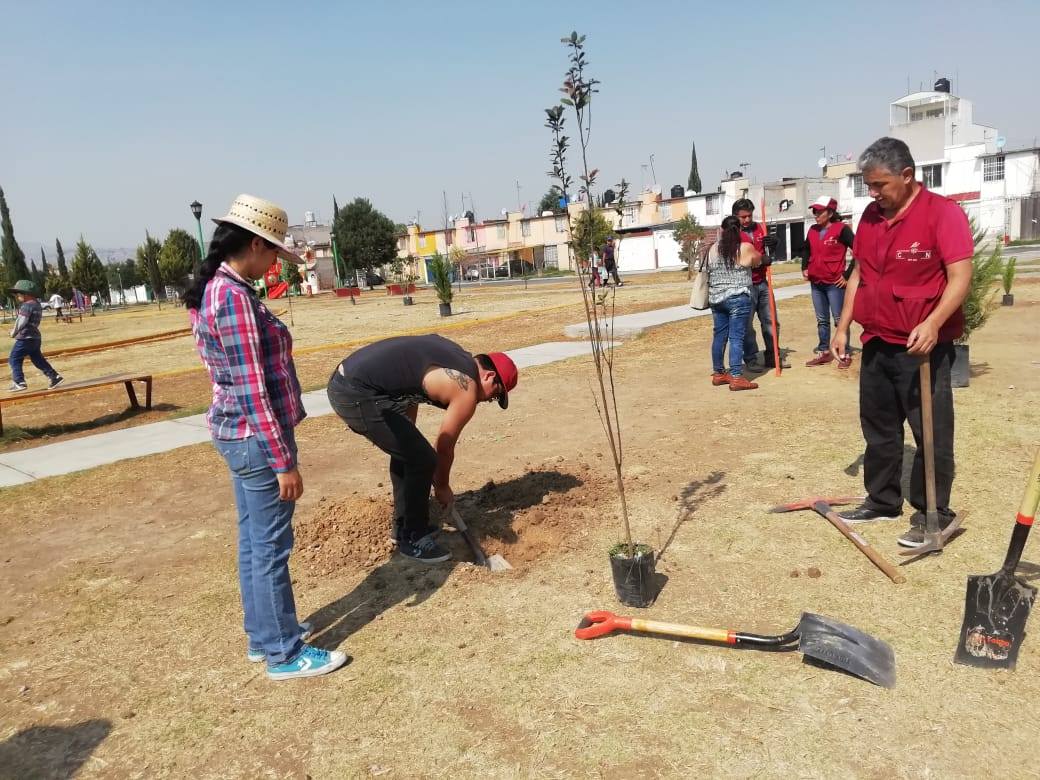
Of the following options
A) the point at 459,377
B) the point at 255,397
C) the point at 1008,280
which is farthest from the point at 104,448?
the point at 1008,280

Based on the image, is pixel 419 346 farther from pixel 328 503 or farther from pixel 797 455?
pixel 797 455

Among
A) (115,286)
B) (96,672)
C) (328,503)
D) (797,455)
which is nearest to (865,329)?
(797,455)

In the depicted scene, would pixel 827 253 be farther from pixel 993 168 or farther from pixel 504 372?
pixel 993 168

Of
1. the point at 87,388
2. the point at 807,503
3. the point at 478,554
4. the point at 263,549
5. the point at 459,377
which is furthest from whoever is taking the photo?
the point at 87,388

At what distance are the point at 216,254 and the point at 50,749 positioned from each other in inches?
77.3

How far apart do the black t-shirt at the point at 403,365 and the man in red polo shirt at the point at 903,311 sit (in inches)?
83.9

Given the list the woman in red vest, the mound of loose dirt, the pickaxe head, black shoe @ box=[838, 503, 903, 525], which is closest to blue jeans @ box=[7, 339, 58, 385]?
the mound of loose dirt

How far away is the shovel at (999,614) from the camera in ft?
9.21

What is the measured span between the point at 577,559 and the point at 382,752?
65.6 inches

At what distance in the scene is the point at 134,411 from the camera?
9.62 meters

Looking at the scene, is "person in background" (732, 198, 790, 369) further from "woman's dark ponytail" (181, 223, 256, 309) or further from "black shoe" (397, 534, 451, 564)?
"woman's dark ponytail" (181, 223, 256, 309)

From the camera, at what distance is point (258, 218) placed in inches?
112

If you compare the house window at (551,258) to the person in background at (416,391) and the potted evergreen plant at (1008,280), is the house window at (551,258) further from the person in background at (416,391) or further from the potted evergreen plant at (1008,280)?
the person in background at (416,391)

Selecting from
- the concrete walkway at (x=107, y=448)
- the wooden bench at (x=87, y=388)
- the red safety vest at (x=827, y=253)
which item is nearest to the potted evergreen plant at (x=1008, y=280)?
the red safety vest at (x=827, y=253)
